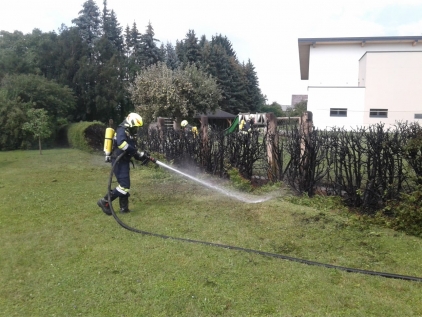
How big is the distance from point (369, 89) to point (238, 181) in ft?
68.9

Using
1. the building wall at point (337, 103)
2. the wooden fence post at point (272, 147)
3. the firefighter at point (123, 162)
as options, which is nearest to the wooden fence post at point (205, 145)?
the wooden fence post at point (272, 147)

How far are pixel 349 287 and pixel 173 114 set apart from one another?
24.0 meters

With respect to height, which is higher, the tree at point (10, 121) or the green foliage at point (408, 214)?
the tree at point (10, 121)

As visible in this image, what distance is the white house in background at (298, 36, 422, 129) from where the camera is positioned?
24172 millimetres

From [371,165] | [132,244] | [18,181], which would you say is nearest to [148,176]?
[18,181]

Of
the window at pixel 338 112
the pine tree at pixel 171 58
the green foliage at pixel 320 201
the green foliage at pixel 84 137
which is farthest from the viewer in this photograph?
the pine tree at pixel 171 58

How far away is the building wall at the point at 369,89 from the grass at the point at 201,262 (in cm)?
2069

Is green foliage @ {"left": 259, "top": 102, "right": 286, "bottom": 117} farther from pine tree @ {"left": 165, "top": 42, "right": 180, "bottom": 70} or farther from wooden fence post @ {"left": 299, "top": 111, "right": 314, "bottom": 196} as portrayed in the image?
wooden fence post @ {"left": 299, "top": 111, "right": 314, "bottom": 196}

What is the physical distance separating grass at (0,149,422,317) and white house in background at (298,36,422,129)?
60.1 feet

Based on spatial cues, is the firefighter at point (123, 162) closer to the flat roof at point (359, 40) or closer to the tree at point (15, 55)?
the tree at point (15, 55)

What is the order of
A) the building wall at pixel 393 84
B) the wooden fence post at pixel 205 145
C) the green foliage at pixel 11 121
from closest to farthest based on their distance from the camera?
the wooden fence post at pixel 205 145 < the green foliage at pixel 11 121 < the building wall at pixel 393 84

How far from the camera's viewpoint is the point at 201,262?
4000mm

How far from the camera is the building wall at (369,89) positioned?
24109mm

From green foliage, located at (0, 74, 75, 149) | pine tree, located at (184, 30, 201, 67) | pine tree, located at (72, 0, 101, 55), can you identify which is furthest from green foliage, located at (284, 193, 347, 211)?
pine tree, located at (72, 0, 101, 55)
